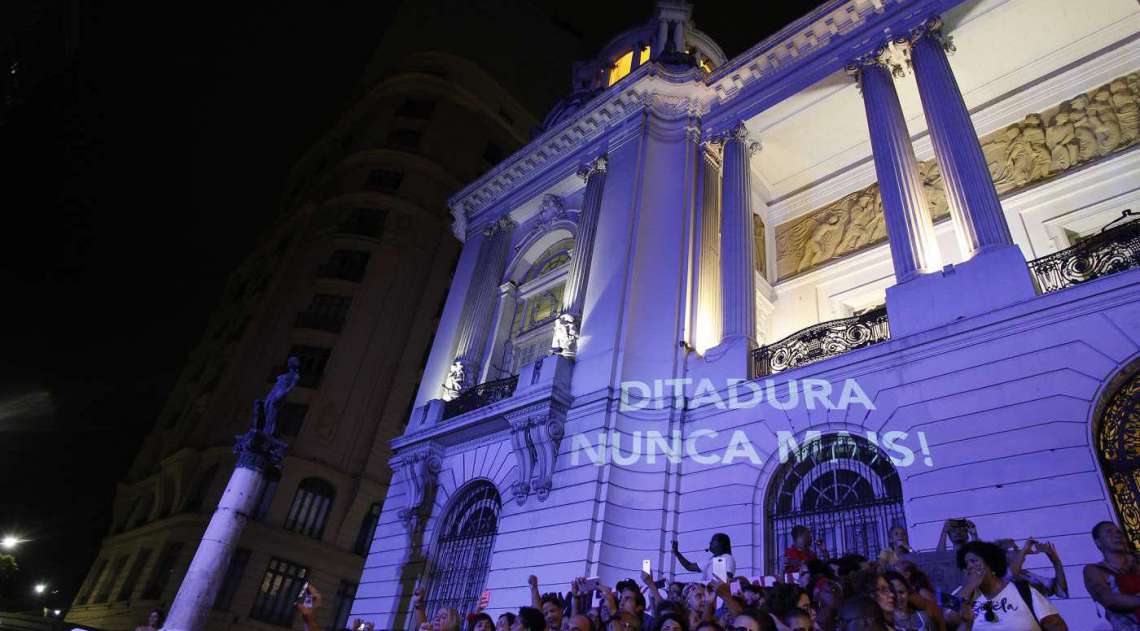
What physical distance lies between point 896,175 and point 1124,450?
6.19 m

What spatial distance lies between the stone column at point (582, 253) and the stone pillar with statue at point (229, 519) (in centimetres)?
611

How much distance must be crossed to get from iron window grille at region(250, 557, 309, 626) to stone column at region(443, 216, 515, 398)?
1173 centimetres

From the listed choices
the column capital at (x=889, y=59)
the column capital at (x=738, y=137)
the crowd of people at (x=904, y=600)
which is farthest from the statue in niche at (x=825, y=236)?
the crowd of people at (x=904, y=600)

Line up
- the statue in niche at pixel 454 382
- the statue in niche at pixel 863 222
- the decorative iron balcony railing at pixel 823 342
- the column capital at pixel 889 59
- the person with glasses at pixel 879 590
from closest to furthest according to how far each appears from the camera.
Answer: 1. the person with glasses at pixel 879 590
2. the decorative iron balcony railing at pixel 823 342
3. the column capital at pixel 889 59
4. the statue in niche at pixel 863 222
5. the statue in niche at pixel 454 382

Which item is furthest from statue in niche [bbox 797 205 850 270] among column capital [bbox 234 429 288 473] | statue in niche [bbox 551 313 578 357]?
column capital [bbox 234 429 288 473]

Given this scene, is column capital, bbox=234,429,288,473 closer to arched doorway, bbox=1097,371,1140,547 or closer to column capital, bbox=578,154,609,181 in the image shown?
column capital, bbox=578,154,609,181

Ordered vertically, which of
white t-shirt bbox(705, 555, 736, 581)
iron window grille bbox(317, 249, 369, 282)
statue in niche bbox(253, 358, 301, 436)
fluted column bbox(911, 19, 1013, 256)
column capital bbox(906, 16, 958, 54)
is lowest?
white t-shirt bbox(705, 555, 736, 581)

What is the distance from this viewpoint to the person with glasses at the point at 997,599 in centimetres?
462

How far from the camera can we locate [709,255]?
51.1 ft

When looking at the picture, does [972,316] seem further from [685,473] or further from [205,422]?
[205,422]

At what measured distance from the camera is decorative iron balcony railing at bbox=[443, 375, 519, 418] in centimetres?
1592

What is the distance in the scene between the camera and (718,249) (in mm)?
15977

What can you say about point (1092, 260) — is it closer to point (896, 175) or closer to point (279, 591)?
point (896, 175)

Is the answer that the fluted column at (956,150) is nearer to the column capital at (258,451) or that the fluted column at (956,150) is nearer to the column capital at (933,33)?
the column capital at (933,33)
